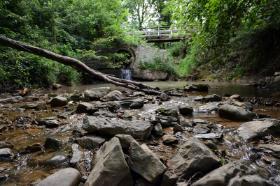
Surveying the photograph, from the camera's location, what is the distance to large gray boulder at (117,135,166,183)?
2.57 metres

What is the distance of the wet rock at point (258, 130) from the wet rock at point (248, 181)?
5.18 ft

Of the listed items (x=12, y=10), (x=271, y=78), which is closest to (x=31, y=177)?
(x=271, y=78)

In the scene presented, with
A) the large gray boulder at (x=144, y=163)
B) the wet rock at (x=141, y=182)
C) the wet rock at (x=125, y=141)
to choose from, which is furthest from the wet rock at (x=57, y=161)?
the wet rock at (x=141, y=182)

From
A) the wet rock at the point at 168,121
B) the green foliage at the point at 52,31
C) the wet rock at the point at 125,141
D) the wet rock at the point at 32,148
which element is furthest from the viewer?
the green foliage at the point at 52,31

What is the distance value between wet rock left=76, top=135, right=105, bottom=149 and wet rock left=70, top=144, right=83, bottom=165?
3.3 inches

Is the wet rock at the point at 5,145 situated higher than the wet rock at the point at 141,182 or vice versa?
the wet rock at the point at 141,182

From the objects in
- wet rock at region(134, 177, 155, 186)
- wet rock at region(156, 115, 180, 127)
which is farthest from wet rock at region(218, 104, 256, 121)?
wet rock at region(134, 177, 155, 186)

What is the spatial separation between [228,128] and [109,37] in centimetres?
1584

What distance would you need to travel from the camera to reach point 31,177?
9.31ft

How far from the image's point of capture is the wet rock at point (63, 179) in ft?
8.16

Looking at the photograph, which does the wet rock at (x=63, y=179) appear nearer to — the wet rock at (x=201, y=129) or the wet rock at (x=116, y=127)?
the wet rock at (x=116, y=127)

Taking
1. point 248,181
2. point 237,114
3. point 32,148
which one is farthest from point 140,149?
point 237,114

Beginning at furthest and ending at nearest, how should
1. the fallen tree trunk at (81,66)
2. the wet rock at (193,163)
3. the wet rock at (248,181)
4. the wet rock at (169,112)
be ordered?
the wet rock at (169,112) → the wet rock at (193,163) → the wet rock at (248,181) → the fallen tree trunk at (81,66)

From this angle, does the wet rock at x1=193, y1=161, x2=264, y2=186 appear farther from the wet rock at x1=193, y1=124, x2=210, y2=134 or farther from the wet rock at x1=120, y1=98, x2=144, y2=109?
the wet rock at x1=120, y1=98, x2=144, y2=109
